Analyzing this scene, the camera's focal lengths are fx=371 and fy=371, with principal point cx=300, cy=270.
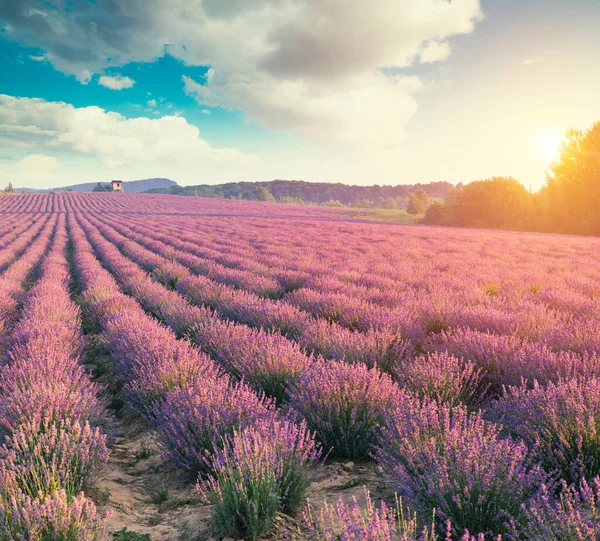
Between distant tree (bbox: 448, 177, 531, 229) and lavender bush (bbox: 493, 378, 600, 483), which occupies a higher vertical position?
distant tree (bbox: 448, 177, 531, 229)

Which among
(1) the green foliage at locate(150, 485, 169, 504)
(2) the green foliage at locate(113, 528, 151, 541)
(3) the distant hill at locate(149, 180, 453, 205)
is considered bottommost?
(1) the green foliage at locate(150, 485, 169, 504)

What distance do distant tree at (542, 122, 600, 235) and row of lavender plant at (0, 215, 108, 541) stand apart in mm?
29885

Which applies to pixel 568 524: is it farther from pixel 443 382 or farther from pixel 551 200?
pixel 551 200

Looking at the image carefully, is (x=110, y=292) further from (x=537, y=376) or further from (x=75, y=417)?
(x=537, y=376)

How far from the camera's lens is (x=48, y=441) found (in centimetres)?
193

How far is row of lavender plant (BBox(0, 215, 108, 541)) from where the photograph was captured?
1452mm

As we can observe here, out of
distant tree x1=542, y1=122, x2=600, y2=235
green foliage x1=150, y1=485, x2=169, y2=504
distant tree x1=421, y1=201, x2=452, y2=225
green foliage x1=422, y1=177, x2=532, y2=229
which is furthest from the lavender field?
distant tree x1=421, y1=201, x2=452, y2=225

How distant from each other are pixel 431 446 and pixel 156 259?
9.98 m

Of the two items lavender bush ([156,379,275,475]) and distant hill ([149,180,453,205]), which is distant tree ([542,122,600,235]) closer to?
lavender bush ([156,379,275,475])

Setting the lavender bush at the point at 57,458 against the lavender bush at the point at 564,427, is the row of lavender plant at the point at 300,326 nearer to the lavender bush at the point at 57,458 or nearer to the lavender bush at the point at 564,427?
the lavender bush at the point at 564,427

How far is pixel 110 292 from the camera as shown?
6770mm

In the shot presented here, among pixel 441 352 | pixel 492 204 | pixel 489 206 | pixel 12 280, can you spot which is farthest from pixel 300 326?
pixel 489 206

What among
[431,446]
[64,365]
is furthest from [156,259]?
[431,446]

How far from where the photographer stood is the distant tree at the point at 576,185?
25527 mm
